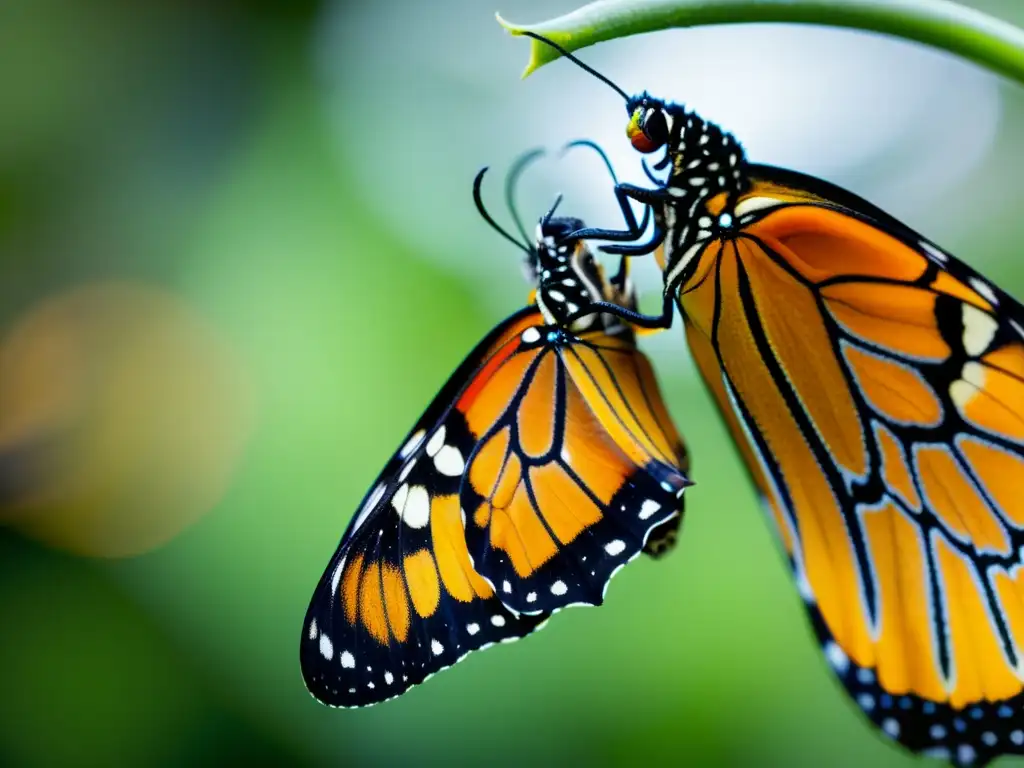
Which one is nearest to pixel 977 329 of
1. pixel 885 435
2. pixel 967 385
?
pixel 967 385

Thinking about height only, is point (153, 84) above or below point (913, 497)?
above

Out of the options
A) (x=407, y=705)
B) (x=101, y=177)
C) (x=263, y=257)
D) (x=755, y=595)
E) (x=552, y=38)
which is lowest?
(x=755, y=595)

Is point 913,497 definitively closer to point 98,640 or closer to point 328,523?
point 328,523

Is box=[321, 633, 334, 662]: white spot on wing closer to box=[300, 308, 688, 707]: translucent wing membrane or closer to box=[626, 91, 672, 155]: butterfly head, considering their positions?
box=[300, 308, 688, 707]: translucent wing membrane

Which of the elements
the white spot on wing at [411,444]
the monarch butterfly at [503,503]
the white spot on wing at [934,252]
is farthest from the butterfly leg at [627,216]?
the white spot on wing at [411,444]

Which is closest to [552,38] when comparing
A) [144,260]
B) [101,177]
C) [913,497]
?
[913,497]

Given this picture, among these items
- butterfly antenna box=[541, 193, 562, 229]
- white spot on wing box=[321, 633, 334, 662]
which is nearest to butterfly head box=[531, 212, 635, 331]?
butterfly antenna box=[541, 193, 562, 229]

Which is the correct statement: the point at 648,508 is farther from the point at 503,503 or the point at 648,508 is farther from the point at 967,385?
the point at 967,385
